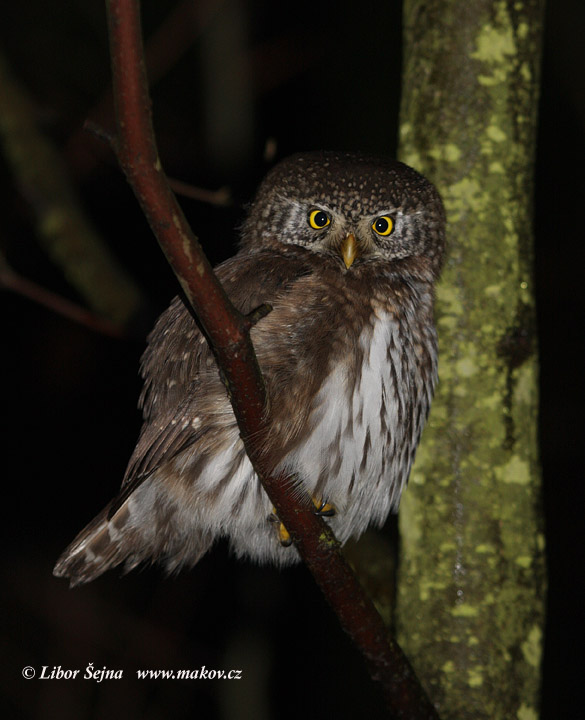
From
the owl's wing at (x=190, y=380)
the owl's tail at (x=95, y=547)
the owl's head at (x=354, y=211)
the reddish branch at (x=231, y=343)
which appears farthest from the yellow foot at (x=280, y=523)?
the owl's head at (x=354, y=211)

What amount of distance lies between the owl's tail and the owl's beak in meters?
1.04

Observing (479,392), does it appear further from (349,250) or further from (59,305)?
(59,305)

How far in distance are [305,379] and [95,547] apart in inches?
38.8

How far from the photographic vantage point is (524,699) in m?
2.27

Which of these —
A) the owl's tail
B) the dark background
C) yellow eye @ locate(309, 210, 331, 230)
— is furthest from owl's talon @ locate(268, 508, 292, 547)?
the dark background

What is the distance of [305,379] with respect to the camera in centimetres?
217

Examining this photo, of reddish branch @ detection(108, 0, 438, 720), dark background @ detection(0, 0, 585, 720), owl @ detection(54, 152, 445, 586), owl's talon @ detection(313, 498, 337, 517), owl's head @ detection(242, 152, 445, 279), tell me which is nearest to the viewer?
reddish branch @ detection(108, 0, 438, 720)

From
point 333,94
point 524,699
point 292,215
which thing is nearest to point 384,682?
point 524,699

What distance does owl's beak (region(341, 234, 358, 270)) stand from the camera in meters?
2.46

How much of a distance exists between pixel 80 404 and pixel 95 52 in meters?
2.31

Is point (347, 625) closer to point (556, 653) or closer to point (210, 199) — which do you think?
point (210, 199)

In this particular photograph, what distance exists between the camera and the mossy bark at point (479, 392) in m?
2.28

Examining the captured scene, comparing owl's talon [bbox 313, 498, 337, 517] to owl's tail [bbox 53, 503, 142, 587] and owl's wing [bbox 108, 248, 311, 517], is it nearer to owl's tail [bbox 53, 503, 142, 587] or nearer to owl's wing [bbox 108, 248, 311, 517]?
owl's wing [bbox 108, 248, 311, 517]

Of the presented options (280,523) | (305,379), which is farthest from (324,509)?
(305,379)
